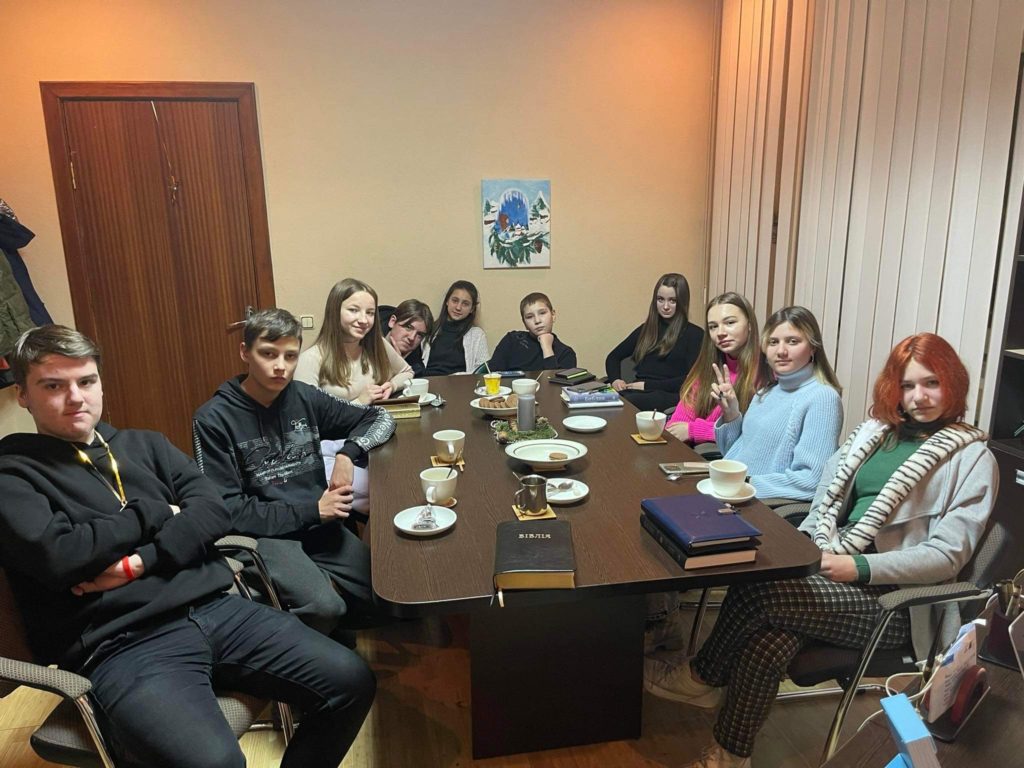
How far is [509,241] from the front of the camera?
414 centimetres

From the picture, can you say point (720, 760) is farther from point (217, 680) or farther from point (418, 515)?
point (217, 680)

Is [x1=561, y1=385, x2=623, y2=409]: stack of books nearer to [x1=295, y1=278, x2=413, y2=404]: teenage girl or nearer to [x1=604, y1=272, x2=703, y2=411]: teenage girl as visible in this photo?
[x1=295, y1=278, x2=413, y2=404]: teenage girl

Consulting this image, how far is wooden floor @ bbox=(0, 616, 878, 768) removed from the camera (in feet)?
5.84

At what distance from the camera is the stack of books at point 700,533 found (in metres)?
1.31

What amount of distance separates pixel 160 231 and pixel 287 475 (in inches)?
98.0

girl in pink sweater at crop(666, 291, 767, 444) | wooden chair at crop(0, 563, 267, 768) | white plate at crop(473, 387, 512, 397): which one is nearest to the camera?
wooden chair at crop(0, 563, 267, 768)

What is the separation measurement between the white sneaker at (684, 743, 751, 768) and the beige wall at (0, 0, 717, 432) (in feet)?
9.63

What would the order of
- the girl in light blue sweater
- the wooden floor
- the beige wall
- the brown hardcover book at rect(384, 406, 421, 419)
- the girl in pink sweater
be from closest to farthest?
the wooden floor < the girl in light blue sweater < the brown hardcover book at rect(384, 406, 421, 419) < the girl in pink sweater < the beige wall

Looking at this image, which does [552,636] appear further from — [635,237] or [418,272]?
[635,237]

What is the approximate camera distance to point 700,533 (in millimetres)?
1328

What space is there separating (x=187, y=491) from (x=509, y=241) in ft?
9.31

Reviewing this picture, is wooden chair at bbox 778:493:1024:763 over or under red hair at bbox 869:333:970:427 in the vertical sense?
under

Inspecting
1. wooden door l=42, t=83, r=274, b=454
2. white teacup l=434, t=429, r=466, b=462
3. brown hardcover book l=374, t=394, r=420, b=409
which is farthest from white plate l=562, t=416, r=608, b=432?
wooden door l=42, t=83, r=274, b=454

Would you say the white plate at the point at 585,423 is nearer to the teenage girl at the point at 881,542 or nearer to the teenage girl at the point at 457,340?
the teenage girl at the point at 881,542
